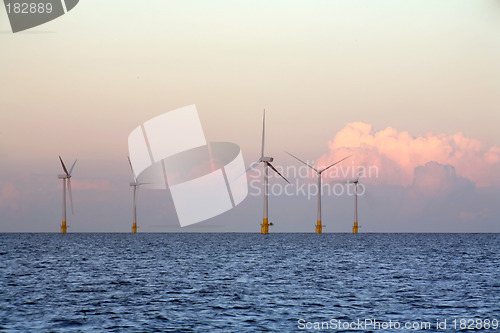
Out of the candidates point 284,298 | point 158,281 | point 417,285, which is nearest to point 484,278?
point 417,285

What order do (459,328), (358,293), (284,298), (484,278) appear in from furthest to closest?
(484,278) → (358,293) → (284,298) → (459,328)

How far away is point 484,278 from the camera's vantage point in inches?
2872

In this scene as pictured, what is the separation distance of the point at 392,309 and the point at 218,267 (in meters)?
45.5

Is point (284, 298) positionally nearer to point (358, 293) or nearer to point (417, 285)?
point (358, 293)

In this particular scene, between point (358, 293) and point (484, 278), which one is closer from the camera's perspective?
point (358, 293)

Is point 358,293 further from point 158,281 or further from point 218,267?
point 218,267

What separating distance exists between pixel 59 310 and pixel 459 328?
26909 millimetres

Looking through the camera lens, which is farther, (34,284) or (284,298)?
(34,284)

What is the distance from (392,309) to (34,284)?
36.2 meters

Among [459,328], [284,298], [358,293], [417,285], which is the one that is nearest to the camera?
[459,328]

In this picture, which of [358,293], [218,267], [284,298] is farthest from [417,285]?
[218,267]

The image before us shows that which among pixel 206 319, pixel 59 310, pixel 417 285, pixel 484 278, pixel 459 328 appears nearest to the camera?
pixel 459 328

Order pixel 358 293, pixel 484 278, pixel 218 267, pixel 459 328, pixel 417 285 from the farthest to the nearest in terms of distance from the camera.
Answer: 1. pixel 218 267
2. pixel 484 278
3. pixel 417 285
4. pixel 358 293
5. pixel 459 328

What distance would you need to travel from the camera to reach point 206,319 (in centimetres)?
4253
